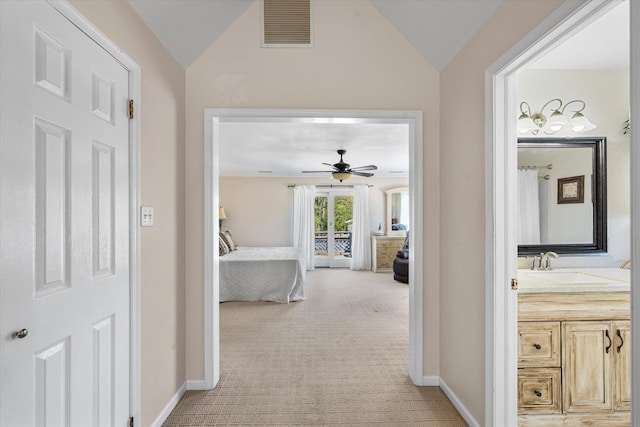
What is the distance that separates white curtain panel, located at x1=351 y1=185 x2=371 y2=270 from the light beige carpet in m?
3.34

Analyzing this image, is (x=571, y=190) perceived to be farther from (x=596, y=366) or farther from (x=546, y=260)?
(x=596, y=366)

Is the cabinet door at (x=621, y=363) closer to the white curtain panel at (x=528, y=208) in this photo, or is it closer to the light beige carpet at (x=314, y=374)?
the white curtain panel at (x=528, y=208)

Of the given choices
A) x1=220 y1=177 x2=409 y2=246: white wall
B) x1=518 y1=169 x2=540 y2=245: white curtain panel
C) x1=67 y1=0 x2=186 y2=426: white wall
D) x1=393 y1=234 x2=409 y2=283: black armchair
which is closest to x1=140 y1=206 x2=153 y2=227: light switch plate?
x1=67 y1=0 x2=186 y2=426: white wall

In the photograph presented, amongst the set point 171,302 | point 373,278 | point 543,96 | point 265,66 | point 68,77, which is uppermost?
point 265,66

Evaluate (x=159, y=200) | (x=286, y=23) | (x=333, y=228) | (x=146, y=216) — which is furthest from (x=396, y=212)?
(x=146, y=216)

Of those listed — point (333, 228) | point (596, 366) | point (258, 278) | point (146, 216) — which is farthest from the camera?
point (333, 228)

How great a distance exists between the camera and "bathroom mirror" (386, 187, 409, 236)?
8125 millimetres

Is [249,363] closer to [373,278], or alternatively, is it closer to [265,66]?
[265,66]

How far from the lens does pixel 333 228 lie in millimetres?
8289

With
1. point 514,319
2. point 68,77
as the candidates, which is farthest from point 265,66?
point 514,319

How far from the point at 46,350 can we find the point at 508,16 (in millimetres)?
2503

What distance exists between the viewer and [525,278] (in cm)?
227

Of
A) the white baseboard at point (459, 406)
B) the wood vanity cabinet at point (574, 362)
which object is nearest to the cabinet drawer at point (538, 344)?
the wood vanity cabinet at point (574, 362)

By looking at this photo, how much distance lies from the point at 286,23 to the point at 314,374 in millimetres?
2772
